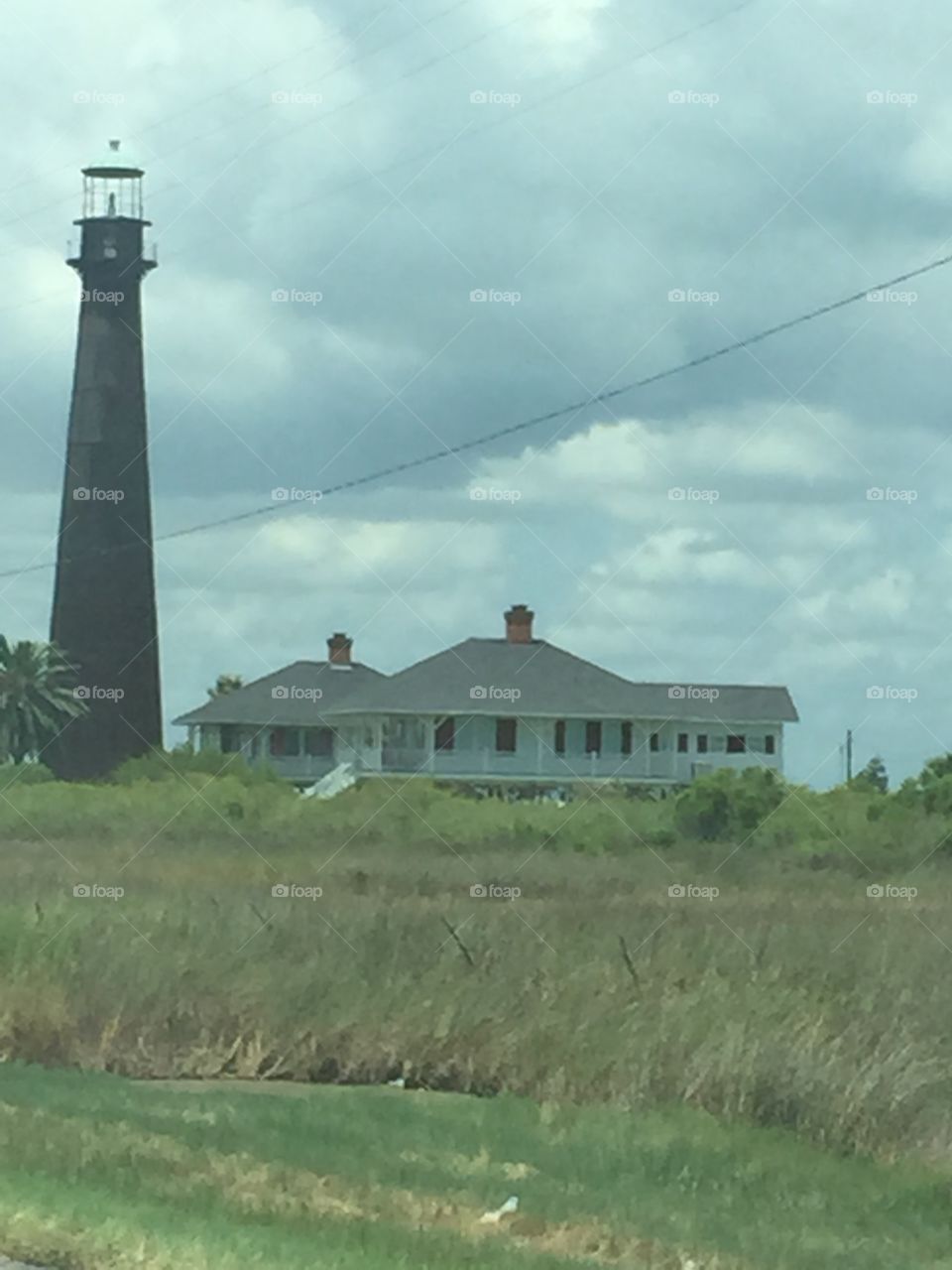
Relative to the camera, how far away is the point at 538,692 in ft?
224

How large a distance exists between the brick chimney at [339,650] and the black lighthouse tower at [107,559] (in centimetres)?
467

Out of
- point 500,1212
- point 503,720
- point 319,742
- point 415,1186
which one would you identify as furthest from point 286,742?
point 500,1212

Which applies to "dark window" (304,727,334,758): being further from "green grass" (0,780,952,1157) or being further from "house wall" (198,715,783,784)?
"green grass" (0,780,952,1157)

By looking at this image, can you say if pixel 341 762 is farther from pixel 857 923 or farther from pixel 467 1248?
pixel 467 1248

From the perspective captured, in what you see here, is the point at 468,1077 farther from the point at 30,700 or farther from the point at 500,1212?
the point at 30,700

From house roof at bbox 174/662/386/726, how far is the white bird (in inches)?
2060

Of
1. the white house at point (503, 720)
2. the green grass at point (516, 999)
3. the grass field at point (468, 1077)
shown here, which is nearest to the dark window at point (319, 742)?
the white house at point (503, 720)

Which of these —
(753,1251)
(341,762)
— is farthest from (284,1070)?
(341,762)

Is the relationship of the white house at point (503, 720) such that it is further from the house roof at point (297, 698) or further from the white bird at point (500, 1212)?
the white bird at point (500, 1212)

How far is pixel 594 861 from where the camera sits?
43531 millimetres

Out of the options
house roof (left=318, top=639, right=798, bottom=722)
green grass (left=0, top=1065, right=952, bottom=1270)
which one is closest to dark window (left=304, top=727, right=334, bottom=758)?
house roof (left=318, top=639, right=798, bottom=722)

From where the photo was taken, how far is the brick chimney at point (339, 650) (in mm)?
68812

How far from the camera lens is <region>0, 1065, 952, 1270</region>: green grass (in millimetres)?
10984

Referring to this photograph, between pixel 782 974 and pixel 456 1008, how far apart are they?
3.42 m
